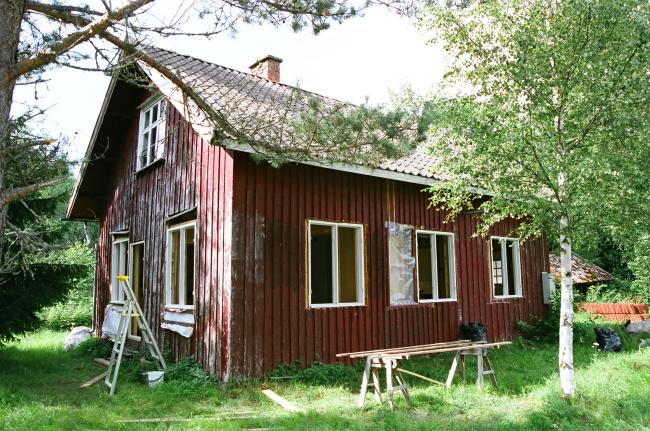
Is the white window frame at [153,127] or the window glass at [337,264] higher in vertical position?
the white window frame at [153,127]

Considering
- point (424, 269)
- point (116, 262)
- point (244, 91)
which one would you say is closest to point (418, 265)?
point (424, 269)

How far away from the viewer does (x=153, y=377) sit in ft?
25.6

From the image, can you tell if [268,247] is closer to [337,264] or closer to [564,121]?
[337,264]

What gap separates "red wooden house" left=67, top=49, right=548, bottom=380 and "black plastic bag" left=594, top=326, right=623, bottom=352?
1.83 meters

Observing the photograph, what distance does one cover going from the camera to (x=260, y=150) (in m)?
7.20

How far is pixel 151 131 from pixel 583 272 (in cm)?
1808

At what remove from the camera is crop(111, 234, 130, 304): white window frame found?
11998 mm

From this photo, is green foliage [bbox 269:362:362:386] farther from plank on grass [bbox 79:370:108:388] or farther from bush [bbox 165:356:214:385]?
plank on grass [bbox 79:370:108:388]

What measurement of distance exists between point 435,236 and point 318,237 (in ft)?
7.88

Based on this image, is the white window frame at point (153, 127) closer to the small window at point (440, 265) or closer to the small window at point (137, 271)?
the small window at point (137, 271)

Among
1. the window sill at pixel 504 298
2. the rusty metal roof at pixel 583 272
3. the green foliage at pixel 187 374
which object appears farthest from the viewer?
the rusty metal roof at pixel 583 272

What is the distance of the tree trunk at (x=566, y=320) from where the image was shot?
260 inches

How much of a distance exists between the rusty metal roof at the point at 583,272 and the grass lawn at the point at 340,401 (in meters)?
12.3

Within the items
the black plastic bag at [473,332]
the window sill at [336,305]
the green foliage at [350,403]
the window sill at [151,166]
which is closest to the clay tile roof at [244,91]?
the window sill at [151,166]
